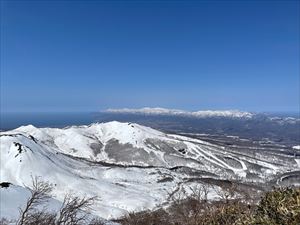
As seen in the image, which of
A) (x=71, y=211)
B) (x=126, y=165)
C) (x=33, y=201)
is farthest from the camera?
(x=126, y=165)

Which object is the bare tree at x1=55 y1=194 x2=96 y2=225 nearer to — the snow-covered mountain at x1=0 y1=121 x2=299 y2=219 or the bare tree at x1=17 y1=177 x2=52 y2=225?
the bare tree at x1=17 y1=177 x2=52 y2=225

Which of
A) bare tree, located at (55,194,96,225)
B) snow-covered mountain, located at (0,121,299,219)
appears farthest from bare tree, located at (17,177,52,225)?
snow-covered mountain, located at (0,121,299,219)

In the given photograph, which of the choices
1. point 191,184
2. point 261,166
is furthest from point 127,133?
point 191,184

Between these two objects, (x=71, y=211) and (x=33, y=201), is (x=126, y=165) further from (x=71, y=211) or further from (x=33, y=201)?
(x=71, y=211)

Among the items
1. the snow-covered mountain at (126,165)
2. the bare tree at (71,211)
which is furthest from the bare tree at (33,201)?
the snow-covered mountain at (126,165)

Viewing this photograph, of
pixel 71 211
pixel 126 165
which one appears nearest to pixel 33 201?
pixel 71 211

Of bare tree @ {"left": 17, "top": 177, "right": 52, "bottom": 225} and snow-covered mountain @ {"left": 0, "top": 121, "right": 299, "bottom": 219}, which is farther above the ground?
bare tree @ {"left": 17, "top": 177, "right": 52, "bottom": 225}

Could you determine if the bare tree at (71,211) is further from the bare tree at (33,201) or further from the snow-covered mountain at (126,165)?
the snow-covered mountain at (126,165)

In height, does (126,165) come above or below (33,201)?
below
